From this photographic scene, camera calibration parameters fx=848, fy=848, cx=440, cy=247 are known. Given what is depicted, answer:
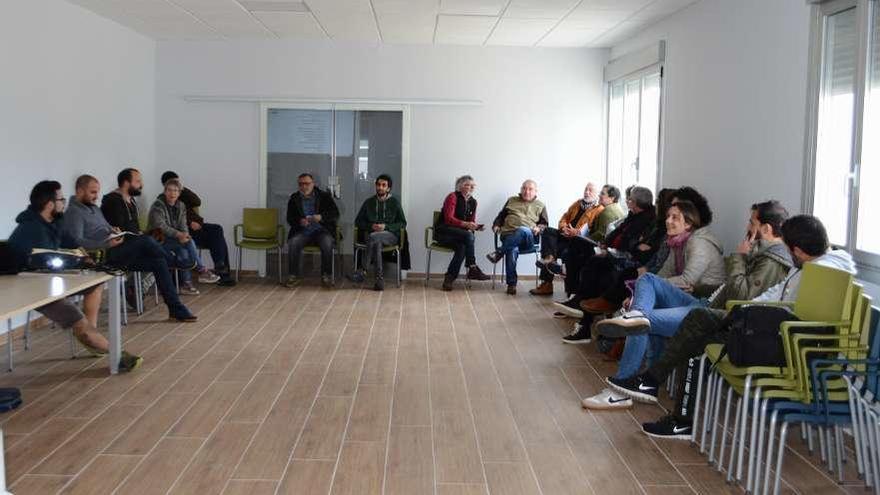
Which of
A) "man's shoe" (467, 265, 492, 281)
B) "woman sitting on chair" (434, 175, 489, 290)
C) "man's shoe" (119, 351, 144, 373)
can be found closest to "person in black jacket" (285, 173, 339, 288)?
"woman sitting on chair" (434, 175, 489, 290)

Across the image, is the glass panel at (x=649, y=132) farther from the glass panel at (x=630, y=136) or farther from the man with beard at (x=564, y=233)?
the man with beard at (x=564, y=233)

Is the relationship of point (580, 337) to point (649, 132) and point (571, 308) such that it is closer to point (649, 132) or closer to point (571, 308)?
point (571, 308)

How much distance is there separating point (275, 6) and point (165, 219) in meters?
2.46

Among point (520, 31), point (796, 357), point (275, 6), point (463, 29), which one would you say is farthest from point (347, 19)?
point (796, 357)

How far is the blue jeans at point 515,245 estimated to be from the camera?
30.9 ft

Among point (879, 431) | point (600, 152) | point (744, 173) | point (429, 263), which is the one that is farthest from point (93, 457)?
point (600, 152)

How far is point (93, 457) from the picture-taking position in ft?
12.8

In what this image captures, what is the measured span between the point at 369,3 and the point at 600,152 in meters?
3.85

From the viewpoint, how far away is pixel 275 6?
25.9 feet

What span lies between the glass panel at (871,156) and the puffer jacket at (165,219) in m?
6.32

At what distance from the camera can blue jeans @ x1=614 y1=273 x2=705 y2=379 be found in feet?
15.8

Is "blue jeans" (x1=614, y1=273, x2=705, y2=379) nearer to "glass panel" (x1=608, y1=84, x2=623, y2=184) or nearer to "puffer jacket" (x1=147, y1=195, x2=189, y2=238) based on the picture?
"glass panel" (x1=608, y1=84, x2=623, y2=184)

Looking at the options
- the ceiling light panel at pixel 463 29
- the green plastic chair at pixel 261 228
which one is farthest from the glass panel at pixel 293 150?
the ceiling light panel at pixel 463 29

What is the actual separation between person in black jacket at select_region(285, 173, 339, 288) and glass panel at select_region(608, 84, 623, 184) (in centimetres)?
326
